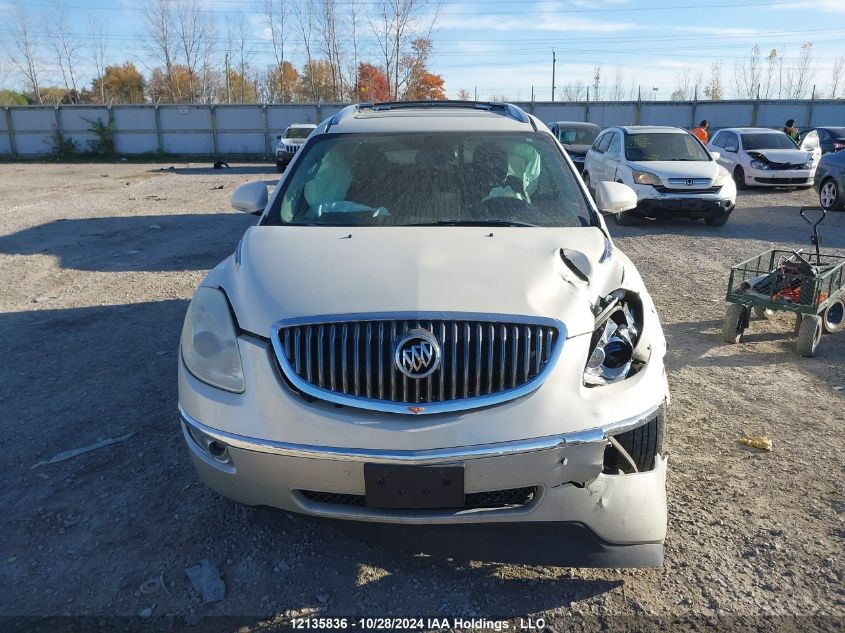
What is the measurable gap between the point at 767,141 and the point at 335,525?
17473mm

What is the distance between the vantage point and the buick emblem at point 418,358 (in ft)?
7.35

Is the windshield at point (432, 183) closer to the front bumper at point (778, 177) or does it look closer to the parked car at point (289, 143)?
the front bumper at point (778, 177)

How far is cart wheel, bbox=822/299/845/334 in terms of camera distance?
565 cm

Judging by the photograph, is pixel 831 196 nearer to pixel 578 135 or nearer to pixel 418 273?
pixel 578 135

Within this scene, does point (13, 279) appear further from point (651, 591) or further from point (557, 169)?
point (651, 591)

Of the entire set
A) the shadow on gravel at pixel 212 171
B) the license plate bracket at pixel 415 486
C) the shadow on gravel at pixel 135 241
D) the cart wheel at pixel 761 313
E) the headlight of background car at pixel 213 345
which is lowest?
the cart wheel at pixel 761 313

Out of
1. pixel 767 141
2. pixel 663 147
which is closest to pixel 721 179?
pixel 663 147

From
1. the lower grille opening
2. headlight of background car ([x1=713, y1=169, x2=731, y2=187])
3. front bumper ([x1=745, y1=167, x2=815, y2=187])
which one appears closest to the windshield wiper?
the lower grille opening

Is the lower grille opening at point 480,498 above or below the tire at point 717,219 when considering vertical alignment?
above

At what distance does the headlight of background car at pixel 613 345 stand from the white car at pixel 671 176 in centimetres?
921

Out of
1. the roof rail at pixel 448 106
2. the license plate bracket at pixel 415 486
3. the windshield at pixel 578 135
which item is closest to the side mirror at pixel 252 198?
the roof rail at pixel 448 106

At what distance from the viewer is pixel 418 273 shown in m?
2.53

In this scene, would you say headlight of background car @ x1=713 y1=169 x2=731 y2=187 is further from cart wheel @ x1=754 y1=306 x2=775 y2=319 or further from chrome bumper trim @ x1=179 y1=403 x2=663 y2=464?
chrome bumper trim @ x1=179 y1=403 x2=663 y2=464

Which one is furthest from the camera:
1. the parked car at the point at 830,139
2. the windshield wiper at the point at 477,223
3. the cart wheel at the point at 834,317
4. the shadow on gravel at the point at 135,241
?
the parked car at the point at 830,139
